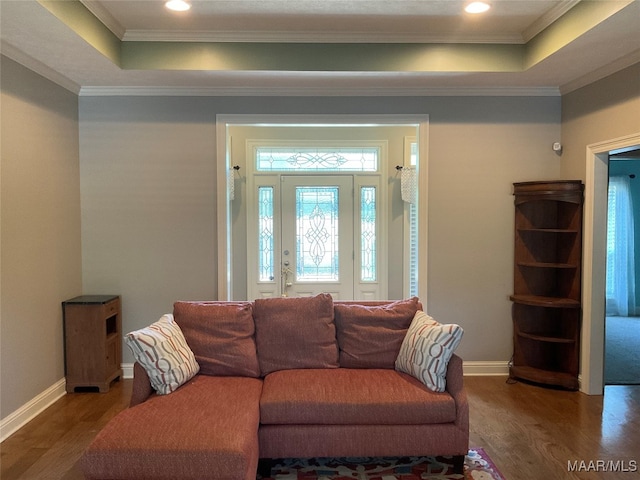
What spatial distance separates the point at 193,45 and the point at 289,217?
2.41 metres

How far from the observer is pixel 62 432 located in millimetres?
3045

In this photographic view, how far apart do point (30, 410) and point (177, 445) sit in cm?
191

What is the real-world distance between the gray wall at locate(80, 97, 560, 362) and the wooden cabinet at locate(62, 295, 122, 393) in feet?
1.33

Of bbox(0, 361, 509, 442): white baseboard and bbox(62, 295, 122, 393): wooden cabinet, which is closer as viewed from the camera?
bbox(0, 361, 509, 442): white baseboard

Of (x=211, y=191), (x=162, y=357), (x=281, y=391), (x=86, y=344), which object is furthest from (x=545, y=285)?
(x=86, y=344)

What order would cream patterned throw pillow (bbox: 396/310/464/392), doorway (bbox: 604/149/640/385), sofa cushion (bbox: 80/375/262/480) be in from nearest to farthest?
sofa cushion (bbox: 80/375/262/480)
cream patterned throw pillow (bbox: 396/310/464/392)
doorway (bbox: 604/149/640/385)

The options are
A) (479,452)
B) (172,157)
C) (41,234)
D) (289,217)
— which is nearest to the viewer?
(479,452)

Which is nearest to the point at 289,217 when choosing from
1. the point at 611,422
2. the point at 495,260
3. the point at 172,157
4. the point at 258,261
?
the point at 258,261

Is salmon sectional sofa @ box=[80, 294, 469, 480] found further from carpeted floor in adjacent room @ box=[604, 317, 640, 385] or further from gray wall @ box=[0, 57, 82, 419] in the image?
carpeted floor in adjacent room @ box=[604, 317, 640, 385]

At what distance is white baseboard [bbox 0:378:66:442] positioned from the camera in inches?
118

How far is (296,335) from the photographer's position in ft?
9.82

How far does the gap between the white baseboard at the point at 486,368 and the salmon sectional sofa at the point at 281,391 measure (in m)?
1.46

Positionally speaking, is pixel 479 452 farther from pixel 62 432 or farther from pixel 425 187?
pixel 62 432

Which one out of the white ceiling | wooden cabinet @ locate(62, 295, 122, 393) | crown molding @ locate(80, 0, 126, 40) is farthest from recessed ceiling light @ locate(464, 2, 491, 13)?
wooden cabinet @ locate(62, 295, 122, 393)
